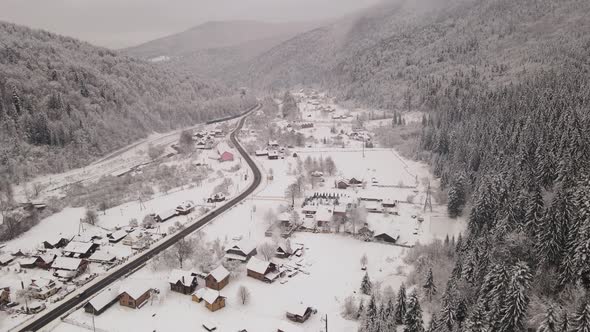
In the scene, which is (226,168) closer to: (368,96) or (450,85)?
(450,85)

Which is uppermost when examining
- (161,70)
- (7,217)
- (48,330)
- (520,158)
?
(161,70)

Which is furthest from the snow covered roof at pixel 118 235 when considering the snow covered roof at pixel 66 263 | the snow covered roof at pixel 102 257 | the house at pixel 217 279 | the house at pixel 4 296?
the house at pixel 217 279

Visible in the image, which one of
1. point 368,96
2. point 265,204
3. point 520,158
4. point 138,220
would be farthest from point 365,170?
point 368,96

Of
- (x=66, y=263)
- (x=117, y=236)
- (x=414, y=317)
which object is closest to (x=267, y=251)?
(x=117, y=236)

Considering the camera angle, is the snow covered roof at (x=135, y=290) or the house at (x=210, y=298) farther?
the snow covered roof at (x=135, y=290)

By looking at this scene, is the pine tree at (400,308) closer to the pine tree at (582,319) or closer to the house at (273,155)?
the pine tree at (582,319)

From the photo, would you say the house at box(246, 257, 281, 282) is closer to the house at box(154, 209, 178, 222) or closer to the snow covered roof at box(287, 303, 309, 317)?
the snow covered roof at box(287, 303, 309, 317)

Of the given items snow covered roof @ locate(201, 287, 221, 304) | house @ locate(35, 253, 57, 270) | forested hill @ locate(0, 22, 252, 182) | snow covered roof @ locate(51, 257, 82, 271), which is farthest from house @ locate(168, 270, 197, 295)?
forested hill @ locate(0, 22, 252, 182)
